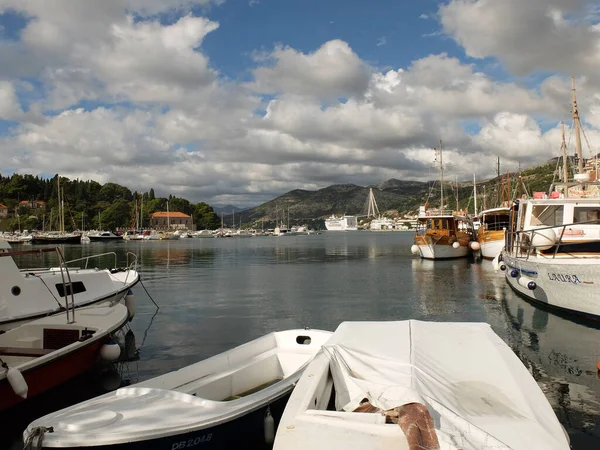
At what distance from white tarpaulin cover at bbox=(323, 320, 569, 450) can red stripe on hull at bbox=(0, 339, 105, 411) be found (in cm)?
647

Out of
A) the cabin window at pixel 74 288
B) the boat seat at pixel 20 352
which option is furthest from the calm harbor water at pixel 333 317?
the cabin window at pixel 74 288

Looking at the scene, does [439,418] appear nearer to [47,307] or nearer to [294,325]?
[294,325]

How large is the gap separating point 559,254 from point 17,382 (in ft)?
60.6

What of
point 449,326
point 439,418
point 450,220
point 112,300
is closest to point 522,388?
point 439,418

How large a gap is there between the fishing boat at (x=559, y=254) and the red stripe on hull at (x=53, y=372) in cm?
1586

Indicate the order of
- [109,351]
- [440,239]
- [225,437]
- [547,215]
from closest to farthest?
[225,437] < [109,351] < [547,215] < [440,239]

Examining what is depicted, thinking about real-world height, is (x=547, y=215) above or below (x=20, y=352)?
above

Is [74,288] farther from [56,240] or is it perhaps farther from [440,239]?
[56,240]

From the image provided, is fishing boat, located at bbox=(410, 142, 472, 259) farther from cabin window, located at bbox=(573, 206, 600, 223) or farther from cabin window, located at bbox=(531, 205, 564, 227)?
cabin window, located at bbox=(573, 206, 600, 223)

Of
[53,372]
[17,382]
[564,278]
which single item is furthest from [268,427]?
[564,278]

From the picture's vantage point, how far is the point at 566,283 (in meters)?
16.5

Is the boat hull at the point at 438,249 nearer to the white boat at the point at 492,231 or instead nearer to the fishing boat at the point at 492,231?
the fishing boat at the point at 492,231

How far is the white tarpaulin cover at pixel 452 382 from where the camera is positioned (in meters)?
4.82

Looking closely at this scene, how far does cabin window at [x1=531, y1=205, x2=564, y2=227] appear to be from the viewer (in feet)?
69.7
